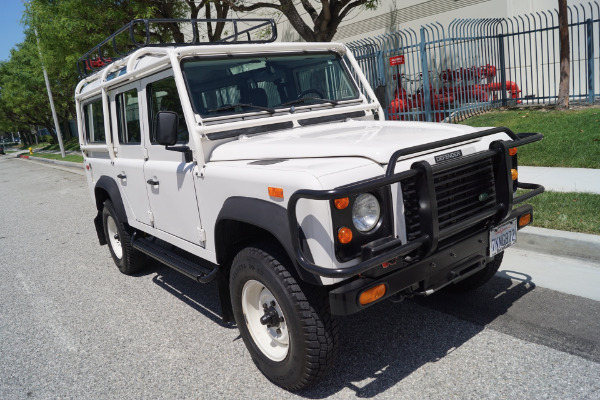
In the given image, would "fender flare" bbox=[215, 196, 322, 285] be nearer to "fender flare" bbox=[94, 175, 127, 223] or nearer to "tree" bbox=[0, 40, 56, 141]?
"fender flare" bbox=[94, 175, 127, 223]

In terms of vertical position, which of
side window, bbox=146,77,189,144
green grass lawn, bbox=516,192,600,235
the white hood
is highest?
side window, bbox=146,77,189,144

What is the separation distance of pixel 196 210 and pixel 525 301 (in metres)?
2.70

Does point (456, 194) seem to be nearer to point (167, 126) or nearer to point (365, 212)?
point (365, 212)

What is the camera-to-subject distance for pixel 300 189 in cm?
266

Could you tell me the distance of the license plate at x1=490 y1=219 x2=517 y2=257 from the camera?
330cm

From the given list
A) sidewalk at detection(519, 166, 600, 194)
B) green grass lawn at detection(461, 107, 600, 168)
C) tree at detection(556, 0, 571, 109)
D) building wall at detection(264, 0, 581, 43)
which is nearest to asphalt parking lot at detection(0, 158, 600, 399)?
sidewalk at detection(519, 166, 600, 194)

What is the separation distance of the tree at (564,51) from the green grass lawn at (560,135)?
30 cm

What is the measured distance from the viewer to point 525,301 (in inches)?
161

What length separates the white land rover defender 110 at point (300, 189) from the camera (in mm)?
2758

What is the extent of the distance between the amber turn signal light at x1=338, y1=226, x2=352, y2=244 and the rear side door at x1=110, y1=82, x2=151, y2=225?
8.44 feet

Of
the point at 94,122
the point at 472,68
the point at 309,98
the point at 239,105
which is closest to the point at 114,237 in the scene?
the point at 94,122

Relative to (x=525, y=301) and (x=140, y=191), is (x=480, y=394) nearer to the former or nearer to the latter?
(x=525, y=301)

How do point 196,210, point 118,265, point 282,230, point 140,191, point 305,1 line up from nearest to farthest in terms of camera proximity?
point 282,230 → point 196,210 → point 140,191 → point 118,265 → point 305,1

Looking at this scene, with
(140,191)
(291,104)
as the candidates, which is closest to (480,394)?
(291,104)
